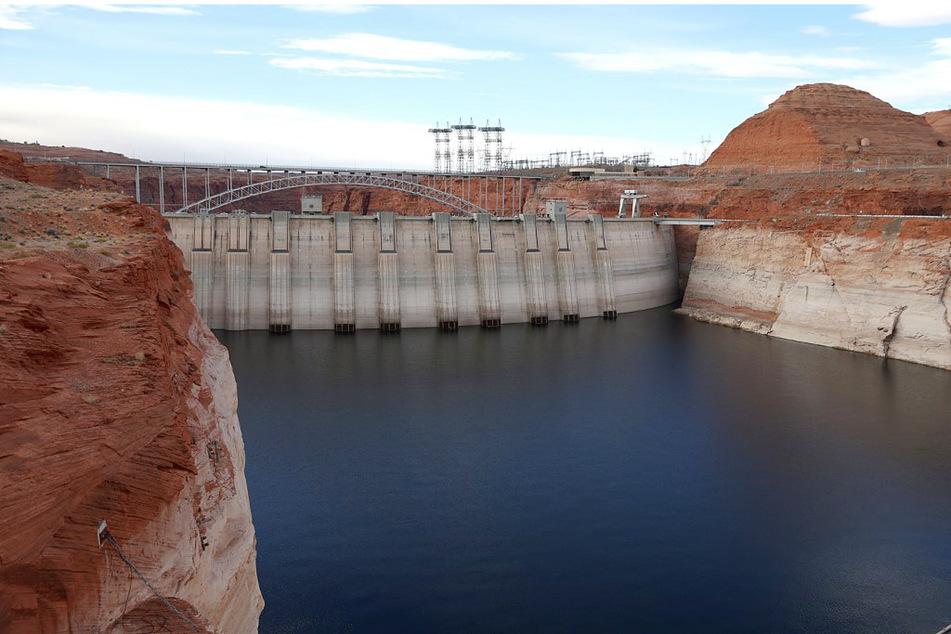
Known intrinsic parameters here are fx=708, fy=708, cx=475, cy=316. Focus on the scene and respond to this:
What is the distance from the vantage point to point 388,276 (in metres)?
44.7

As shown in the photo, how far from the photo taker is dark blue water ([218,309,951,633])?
16109 mm

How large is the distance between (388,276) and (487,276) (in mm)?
6667

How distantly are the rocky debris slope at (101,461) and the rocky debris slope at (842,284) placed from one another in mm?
37720

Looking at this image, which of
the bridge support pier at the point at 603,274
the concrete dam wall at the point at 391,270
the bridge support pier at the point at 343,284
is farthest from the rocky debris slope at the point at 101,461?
the bridge support pier at the point at 603,274

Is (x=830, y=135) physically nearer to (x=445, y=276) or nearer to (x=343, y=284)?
(x=445, y=276)

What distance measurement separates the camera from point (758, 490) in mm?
22281

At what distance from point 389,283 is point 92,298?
119 ft

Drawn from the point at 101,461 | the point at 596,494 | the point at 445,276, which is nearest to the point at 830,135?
the point at 445,276

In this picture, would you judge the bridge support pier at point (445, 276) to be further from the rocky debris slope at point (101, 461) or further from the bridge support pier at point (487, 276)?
the rocky debris slope at point (101, 461)

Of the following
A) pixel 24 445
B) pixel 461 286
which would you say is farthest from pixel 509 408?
pixel 24 445

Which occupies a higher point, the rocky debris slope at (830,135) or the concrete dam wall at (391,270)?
the rocky debris slope at (830,135)

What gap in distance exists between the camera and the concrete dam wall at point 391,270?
142 feet

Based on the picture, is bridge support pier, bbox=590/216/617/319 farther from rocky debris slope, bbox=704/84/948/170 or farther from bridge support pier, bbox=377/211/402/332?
rocky debris slope, bbox=704/84/948/170

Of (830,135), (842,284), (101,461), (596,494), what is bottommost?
(596,494)
